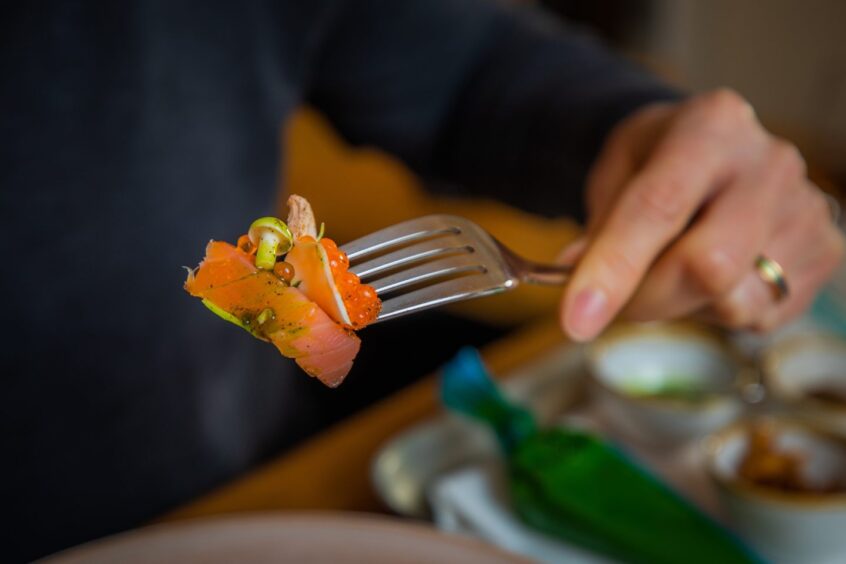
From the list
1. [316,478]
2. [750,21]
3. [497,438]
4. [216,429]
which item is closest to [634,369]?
[497,438]

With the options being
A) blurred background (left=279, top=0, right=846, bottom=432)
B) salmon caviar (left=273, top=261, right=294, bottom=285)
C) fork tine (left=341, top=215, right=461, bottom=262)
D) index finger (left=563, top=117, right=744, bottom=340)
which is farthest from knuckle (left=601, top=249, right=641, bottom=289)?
blurred background (left=279, top=0, right=846, bottom=432)

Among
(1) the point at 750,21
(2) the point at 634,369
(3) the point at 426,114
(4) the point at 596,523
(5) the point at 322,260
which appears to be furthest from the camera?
(1) the point at 750,21

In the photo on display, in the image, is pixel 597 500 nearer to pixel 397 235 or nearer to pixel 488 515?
pixel 488 515

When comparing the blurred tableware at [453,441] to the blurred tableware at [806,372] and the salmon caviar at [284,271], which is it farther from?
the salmon caviar at [284,271]

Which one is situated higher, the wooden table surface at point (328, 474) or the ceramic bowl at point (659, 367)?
the ceramic bowl at point (659, 367)

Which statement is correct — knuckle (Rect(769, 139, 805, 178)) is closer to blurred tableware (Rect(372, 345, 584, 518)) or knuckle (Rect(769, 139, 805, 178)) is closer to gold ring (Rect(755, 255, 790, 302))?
gold ring (Rect(755, 255, 790, 302))

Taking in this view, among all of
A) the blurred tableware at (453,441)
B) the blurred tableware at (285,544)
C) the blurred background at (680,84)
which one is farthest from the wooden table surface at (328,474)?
the blurred background at (680,84)

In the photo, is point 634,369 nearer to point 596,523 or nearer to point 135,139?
point 596,523

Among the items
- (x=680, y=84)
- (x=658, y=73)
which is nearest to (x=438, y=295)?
(x=658, y=73)

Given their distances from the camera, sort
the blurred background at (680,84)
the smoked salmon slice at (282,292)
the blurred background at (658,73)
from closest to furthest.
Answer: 1. the smoked salmon slice at (282,292)
2. the blurred background at (658,73)
3. the blurred background at (680,84)
